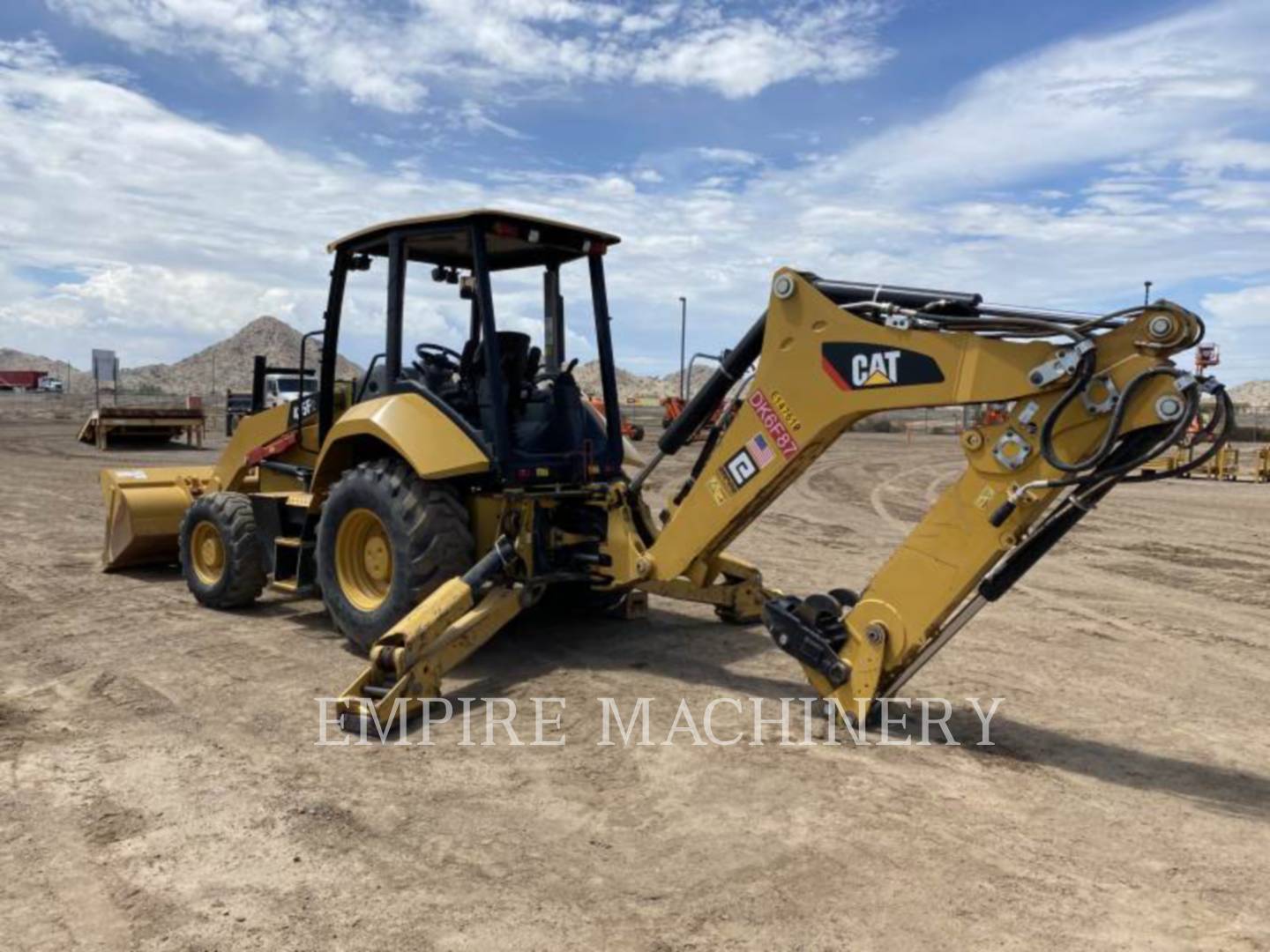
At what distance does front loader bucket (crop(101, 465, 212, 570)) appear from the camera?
9.20 m

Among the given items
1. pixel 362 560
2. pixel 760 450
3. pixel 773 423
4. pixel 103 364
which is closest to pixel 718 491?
pixel 760 450

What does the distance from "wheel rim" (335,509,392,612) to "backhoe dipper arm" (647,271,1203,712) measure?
2259 mm

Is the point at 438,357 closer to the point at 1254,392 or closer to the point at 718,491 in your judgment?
the point at 718,491

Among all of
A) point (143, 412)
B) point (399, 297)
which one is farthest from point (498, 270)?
point (143, 412)

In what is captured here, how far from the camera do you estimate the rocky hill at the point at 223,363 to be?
108438 mm

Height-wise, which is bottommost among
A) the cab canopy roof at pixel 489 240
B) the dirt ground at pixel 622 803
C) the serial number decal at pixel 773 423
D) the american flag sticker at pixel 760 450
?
the dirt ground at pixel 622 803

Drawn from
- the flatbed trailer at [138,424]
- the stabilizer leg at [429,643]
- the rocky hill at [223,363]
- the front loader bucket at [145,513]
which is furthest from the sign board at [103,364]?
the rocky hill at [223,363]

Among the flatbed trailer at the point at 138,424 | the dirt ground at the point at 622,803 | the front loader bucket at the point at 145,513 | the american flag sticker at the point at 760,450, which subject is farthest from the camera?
the flatbed trailer at the point at 138,424

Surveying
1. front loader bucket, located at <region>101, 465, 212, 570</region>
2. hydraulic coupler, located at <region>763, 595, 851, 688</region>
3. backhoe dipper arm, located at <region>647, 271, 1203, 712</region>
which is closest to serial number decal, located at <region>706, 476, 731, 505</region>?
backhoe dipper arm, located at <region>647, 271, 1203, 712</region>

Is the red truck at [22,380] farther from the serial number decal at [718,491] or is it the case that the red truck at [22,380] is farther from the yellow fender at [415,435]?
the serial number decal at [718,491]

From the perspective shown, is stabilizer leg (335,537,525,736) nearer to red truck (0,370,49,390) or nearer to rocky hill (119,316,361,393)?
red truck (0,370,49,390)

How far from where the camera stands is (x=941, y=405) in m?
4.67

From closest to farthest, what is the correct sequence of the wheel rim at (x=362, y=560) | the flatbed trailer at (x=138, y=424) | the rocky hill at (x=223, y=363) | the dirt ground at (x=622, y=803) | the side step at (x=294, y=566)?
the dirt ground at (x=622, y=803) < the wheel rim at (x=362, y=560) < the side step at (x=294, y=566) < the flatbed trailer at (x=138, y=424) < the rocky hill at (x=223, y=363)

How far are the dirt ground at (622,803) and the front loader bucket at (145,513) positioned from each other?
54.7 inches
